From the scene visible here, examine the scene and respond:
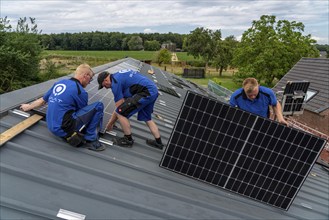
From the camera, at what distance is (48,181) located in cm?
304

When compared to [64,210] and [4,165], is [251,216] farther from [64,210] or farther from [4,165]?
[4,165]

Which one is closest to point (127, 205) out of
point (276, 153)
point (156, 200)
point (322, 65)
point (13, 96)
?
point (156, 200)

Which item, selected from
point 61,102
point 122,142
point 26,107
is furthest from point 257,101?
point 26,107

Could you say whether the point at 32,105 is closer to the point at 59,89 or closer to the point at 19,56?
the point at 59,89

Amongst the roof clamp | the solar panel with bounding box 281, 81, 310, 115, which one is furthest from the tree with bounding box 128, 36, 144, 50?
the roof clamp

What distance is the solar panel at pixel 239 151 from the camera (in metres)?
4.04

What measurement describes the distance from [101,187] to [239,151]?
6.85 ft

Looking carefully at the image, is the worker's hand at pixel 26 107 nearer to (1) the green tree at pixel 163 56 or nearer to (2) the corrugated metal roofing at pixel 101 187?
(2) the corrugated metal roofing at pixel 101 187

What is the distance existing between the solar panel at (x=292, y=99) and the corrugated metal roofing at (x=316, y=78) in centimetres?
829

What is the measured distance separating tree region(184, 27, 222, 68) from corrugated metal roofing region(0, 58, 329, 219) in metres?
56.1

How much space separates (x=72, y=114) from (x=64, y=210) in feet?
4.90

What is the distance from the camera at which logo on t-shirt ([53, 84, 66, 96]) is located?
3825mm

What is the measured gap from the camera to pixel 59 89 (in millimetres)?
3863

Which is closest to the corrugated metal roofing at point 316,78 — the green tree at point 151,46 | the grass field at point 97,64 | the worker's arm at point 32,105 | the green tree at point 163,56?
the grass field at point 97,64
